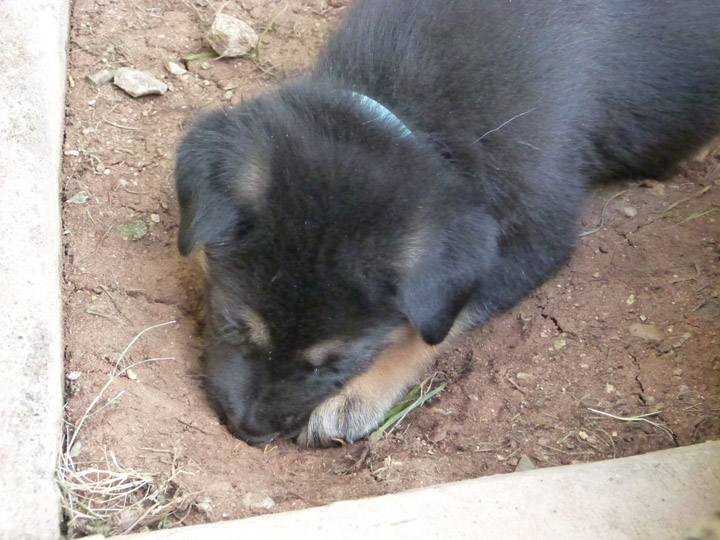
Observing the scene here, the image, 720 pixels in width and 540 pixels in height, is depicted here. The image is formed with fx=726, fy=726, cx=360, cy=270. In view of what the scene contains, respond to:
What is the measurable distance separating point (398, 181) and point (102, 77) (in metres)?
2.43

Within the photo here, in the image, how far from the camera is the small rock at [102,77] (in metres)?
4.21

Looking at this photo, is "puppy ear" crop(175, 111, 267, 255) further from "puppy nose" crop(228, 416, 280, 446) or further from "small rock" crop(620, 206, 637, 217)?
"small rock" crop(620, 206, 637, 217)

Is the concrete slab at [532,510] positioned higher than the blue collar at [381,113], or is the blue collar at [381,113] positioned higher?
the blue collar at [381,113]

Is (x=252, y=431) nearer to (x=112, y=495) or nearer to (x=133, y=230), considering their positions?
(x=112, y=495)

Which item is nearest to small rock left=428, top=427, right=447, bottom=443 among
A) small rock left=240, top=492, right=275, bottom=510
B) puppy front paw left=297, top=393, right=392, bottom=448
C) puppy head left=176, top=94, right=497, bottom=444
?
puppy front paw left=297, top=393, right=392, bottom=448

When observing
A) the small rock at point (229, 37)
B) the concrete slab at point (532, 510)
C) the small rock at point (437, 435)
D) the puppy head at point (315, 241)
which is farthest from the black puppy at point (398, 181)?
the small rock at point (229, 37)

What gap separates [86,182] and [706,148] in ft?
11.8

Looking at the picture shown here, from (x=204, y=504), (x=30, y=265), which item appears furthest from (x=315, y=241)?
(x=30, y=265)

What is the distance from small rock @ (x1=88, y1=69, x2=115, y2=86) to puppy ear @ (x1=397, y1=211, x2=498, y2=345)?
2565 mm

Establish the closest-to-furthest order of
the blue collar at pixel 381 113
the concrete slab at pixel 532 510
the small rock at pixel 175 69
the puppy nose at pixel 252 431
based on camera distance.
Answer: the concrete slab at pixel 532 510, the blue collar at pixel 381 113, the puppy nose at pixel 252 431, the small rock at pixel 175 69

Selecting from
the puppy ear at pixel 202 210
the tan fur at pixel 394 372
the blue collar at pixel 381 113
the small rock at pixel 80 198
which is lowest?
the tan fur at pixel 394 372

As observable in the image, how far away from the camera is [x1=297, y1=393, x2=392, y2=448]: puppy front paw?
10.7 feet

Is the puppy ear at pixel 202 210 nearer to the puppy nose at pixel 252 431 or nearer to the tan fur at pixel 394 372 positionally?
the puppy nose at pixel 252 431

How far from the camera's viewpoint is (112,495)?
8.48 ft
